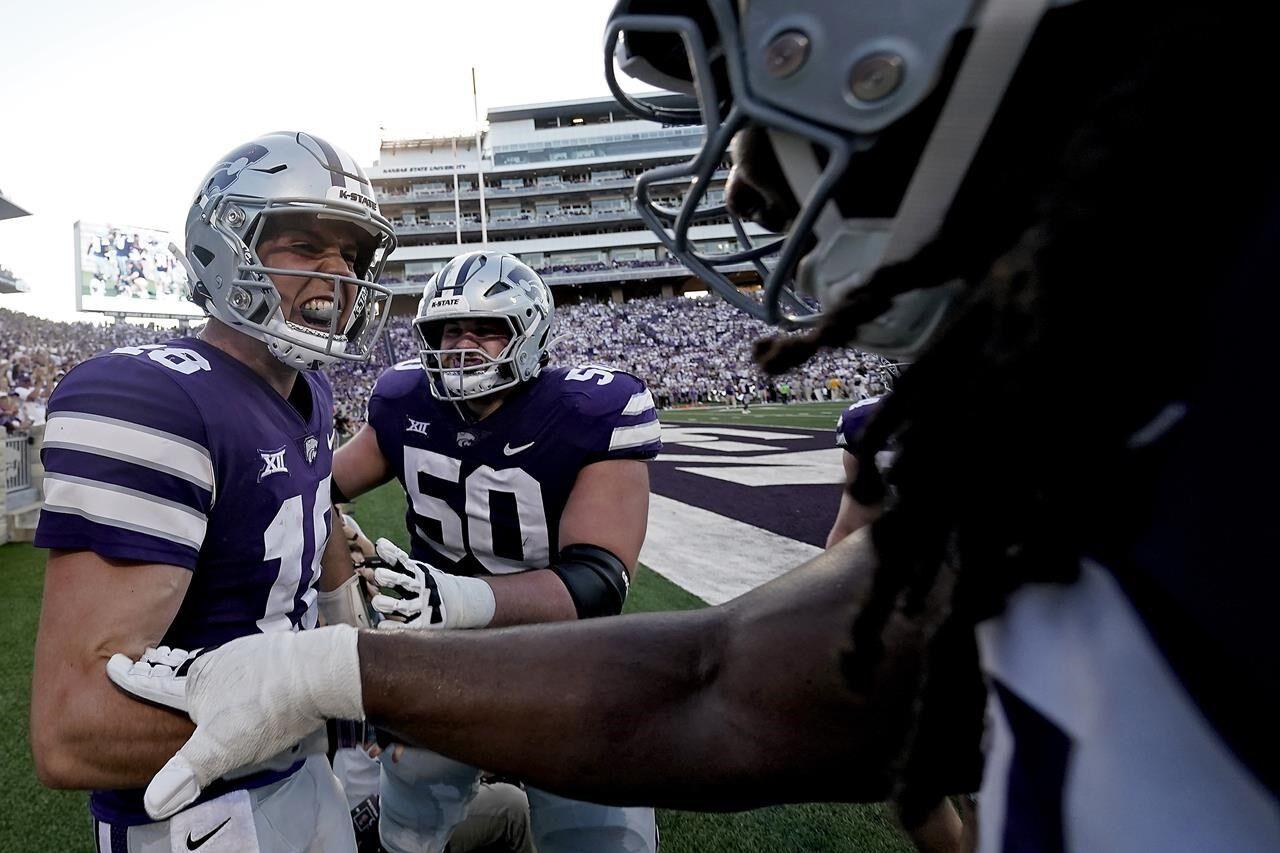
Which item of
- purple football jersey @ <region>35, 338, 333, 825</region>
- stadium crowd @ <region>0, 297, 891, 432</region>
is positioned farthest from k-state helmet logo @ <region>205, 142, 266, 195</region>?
stadium crowd @ <region>0, 297, 891, 432</region>

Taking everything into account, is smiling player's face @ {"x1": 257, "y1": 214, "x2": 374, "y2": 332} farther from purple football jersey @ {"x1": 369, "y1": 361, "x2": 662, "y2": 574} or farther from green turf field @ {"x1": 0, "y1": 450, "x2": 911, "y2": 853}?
green turf field @ {"x1": 0, "y1": 450, "x2": 911, "y2": 853}

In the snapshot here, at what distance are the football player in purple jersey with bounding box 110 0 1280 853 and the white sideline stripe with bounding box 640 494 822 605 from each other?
3724mm

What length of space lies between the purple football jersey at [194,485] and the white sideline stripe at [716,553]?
9.91 ft

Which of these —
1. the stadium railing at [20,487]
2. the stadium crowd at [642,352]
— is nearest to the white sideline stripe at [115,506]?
the stadium railing at [20,487]

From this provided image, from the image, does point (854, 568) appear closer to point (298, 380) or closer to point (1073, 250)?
Answer: point (1073, 250)

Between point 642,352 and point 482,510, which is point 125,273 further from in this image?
point 482,510

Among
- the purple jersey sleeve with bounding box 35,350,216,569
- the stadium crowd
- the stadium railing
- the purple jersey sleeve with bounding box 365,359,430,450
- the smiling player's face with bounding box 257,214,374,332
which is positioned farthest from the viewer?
the stadium crowd

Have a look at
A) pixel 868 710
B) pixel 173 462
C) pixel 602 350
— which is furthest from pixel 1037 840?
pixel 602 350

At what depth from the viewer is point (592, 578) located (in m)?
2.21

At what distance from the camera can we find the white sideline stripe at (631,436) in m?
2.58

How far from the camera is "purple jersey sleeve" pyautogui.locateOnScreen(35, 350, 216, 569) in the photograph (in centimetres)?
144

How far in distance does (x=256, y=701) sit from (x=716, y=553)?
4982 mm

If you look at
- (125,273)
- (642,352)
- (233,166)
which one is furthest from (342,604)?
(125,273)

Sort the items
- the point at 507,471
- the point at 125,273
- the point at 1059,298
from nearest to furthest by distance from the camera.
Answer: the point at 1059,298
the point at 507,471
the point at 125,273
